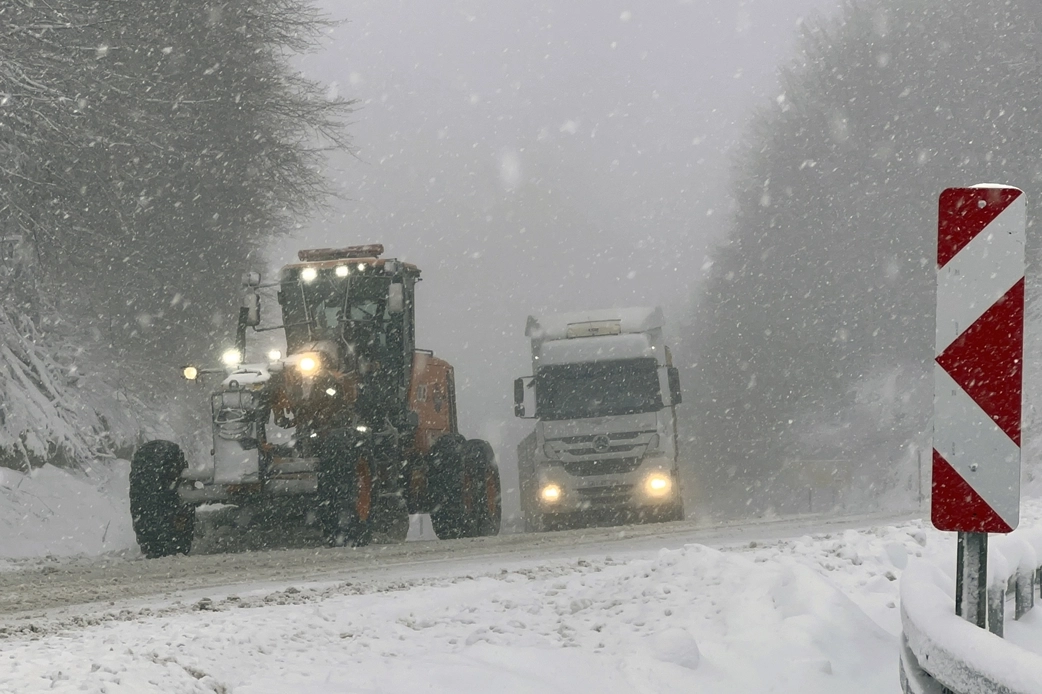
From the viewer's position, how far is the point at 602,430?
17.8 metres

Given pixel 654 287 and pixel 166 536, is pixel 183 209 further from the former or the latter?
pixel 654 287

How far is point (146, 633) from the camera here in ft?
18.7

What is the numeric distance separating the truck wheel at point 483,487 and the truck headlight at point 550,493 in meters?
2.08

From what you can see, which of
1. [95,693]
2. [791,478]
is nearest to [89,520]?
[95,693]

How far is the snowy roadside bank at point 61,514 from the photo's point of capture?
14.4m

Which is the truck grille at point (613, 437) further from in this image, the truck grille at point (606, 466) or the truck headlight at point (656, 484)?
the truck headlight at point (656, 484)

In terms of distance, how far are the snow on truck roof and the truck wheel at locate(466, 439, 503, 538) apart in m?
3.67

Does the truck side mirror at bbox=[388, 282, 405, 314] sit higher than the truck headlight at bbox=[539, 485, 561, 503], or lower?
higher

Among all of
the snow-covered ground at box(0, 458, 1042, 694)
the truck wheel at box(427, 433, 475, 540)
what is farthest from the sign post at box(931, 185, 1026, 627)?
the truck wheel at box(427, 433, 475, 540)

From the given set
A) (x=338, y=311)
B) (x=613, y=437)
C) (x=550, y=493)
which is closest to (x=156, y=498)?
(x=338, y=311)

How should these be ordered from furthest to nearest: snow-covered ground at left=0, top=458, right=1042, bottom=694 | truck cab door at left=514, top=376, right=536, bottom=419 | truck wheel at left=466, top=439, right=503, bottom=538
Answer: truck cab door at left=514, top=376, right=536, bottom=419 → truck wheel at left=466, top=439, right=503, bottom=538 → snow-covered ground at left=0, top=458, right=1042, bottom=694

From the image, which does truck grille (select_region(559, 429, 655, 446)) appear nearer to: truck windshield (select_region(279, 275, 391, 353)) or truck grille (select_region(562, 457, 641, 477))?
truck grille (select_region(562, 457, 641, 477))

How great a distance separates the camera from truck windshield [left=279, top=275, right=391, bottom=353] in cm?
1398

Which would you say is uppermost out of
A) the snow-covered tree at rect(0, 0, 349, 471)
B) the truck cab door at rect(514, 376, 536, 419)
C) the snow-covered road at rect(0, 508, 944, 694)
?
the snow-covered tree at rect(0, 0, 349, 471)
